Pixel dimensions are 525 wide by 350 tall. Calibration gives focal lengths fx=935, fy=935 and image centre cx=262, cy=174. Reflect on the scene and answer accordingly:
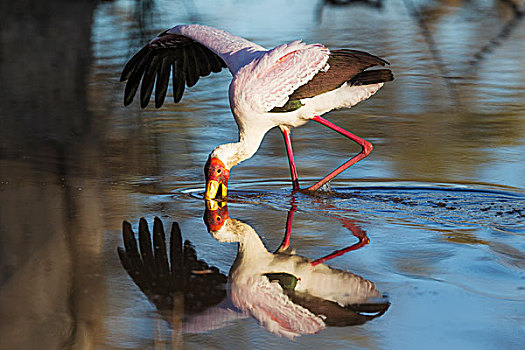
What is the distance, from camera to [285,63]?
234 inches

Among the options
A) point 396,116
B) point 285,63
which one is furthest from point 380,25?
point 285,63

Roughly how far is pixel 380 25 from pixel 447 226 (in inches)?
384

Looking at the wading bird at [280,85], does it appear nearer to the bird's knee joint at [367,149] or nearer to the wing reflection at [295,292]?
the bird's knee joint at [367,149]

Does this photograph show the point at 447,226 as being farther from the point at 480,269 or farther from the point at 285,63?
the point at 285,63

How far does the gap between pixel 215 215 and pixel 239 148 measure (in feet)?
2.43

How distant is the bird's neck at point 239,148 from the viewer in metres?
6.04

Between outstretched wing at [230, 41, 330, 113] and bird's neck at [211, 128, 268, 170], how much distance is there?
263 millimetres

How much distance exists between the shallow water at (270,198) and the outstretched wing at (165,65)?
278 millimetres

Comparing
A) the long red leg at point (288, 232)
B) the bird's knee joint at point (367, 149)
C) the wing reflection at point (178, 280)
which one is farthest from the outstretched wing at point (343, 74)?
the wing reflection at point (178, 280)

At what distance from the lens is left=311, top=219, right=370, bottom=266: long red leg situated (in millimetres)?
4648

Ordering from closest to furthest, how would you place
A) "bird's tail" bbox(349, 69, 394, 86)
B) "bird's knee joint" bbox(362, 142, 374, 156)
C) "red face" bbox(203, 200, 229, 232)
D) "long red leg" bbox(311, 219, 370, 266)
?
"long red leg" bbox(311, 219, 370, 266)
"red face" bbox(203, 200, 229, 232)
"bird's tail" bbox(349, 69, 394, 86)
"bird's knee joint" bbox(362, 142, 374, 156)

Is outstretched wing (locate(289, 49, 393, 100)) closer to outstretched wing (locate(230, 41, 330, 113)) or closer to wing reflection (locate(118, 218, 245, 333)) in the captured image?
outstretched wing (locate(230, 41, 330, 113))

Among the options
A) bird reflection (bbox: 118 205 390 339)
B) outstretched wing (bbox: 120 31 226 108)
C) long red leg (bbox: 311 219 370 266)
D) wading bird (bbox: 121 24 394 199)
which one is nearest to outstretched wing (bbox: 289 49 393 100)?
wading bird (bbox: 121 24 394 199)

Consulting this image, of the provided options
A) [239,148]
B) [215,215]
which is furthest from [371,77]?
[215,215]
